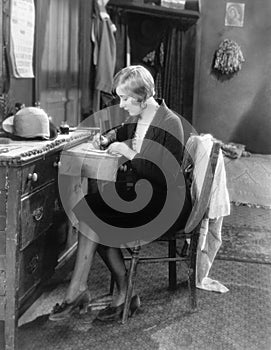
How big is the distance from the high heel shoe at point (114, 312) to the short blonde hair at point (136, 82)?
110 cm

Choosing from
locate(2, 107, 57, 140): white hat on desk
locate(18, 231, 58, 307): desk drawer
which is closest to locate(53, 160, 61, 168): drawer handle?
locate(2, 107, 57, 140): white hat on desk

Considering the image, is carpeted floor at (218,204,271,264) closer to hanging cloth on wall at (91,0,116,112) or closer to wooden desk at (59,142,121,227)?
wooden desk at (59,142,121,227)

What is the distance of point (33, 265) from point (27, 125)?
2.14ft

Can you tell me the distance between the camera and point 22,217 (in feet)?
6.93

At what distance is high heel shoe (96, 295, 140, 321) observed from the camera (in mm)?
2637

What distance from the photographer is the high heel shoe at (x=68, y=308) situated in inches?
103

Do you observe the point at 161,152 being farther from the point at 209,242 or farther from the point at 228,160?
the point at 228,160

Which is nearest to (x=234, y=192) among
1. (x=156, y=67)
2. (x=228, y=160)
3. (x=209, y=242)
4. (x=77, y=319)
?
(x=228, y=160)

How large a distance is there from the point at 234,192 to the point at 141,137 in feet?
9.30

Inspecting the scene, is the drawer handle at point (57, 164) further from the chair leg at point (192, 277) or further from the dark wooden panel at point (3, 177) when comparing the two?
the chair leg at point (192, 277)

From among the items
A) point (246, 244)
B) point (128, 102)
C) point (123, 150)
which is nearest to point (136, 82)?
point (128, 102)

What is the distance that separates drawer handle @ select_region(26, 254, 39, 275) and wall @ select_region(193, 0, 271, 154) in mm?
3938

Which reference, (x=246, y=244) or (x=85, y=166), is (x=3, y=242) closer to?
(x=85, y=166)

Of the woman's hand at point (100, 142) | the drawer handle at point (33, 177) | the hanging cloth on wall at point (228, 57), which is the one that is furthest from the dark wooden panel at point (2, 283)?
the hanging cloth on wall at point (228, 57)
